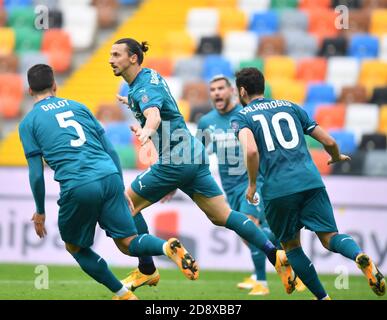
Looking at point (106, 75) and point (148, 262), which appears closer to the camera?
point (148, 262)

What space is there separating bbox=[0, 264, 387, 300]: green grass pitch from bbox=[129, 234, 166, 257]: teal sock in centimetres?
120

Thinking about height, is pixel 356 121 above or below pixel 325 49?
below

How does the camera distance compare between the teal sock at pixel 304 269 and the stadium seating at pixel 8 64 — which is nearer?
the teal sock at pixel 304 269

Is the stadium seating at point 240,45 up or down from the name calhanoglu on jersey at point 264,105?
up

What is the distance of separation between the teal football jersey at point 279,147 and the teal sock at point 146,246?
1.08 metres

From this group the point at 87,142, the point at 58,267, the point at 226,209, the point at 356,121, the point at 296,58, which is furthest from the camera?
the point at 296,58

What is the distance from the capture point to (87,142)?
26.3ft

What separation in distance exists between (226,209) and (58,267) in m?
4.52

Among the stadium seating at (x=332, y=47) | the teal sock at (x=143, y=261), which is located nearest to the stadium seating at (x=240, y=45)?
the stadium seating at (x=332, y=47)

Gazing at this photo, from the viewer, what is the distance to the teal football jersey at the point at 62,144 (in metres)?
7.89

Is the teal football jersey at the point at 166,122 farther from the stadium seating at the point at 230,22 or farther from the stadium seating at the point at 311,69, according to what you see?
the stadium seating at the point at 230,22

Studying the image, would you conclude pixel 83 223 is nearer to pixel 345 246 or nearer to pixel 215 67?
pixel 345 246

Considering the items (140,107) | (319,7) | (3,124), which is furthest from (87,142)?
(319,7)

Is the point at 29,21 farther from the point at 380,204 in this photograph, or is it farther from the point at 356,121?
the point at 380,204
